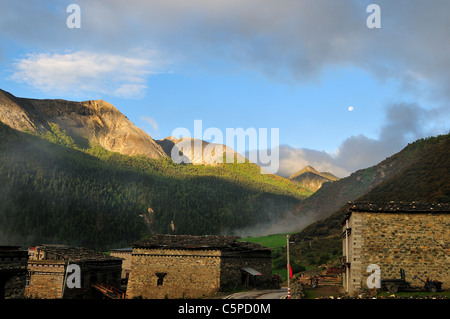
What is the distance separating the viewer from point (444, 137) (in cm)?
9494

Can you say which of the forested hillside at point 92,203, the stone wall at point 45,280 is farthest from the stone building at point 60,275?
Result: the forested hillside at point 92,203

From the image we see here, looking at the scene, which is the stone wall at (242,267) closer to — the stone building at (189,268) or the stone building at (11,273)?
the stone building at (189,268)

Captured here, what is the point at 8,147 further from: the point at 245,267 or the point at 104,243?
the point at 245,267

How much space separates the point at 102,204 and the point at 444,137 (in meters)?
120

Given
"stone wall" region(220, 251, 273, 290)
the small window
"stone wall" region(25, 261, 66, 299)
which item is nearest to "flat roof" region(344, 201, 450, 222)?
"stone wall" region(220, 251, 273, 290)

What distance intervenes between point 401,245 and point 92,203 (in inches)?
5631

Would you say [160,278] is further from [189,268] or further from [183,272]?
[189,268]

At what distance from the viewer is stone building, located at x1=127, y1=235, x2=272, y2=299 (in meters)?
37.9

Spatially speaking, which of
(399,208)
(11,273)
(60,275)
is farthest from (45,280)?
(399,208)

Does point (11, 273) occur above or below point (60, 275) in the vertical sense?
above

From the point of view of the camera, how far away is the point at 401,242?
27031 mm

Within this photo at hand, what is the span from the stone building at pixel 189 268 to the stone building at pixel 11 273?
1757 centimetres

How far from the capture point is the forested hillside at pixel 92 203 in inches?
5084
